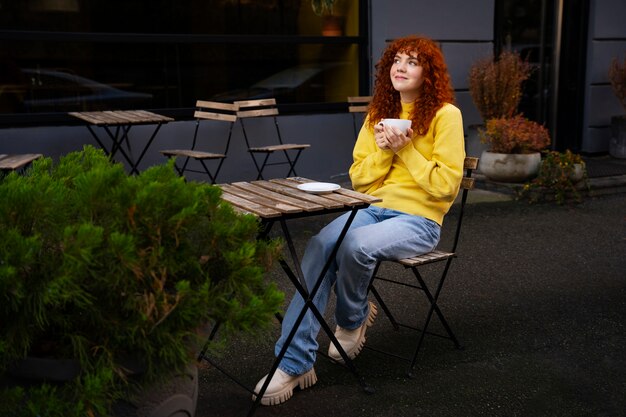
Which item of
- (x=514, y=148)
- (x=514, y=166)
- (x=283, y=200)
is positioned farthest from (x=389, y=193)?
(x=514, y=148)

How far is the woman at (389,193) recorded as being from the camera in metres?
3.35

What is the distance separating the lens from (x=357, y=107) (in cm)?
840

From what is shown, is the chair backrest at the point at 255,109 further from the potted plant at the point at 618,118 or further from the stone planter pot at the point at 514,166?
the potted plant at the point at 618,118

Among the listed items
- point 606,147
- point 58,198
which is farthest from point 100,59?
point 606,147

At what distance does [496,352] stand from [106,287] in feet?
8.32

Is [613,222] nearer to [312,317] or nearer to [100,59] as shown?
[312,317]

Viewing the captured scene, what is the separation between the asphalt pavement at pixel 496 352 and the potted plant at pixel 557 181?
174 cm

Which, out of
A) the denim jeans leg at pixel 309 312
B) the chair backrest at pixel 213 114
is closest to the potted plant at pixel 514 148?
the chair backrest at pixel 213 114

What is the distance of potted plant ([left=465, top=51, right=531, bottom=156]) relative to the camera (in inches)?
341

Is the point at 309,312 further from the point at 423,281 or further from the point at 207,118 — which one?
the point at 207,118

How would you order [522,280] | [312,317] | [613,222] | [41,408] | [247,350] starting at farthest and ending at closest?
[613,222], [522,280], [247,350], [312,317], [41,408]

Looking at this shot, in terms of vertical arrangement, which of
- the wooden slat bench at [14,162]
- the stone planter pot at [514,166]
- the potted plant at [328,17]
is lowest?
the stone planter pot at [514,166]

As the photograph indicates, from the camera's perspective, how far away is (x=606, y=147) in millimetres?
10750

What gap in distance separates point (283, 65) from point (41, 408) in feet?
23.5
